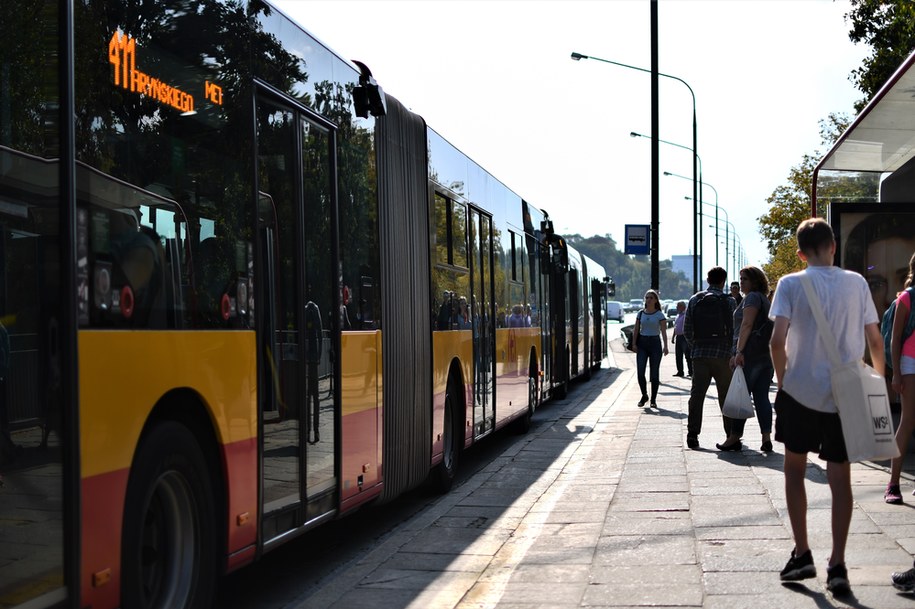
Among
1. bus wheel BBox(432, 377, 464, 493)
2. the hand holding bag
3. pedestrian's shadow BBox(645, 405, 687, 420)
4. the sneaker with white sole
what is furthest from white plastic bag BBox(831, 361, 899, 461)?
pedestrian's shadow BBox(645, 405, 687, 420)

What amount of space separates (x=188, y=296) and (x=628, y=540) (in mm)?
3788

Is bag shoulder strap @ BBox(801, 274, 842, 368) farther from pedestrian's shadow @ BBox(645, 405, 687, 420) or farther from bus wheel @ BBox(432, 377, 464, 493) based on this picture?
pedestrian's shadow @ BBox(645, 405, 687, 420)

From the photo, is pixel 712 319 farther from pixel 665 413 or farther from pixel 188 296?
pixel 188 296

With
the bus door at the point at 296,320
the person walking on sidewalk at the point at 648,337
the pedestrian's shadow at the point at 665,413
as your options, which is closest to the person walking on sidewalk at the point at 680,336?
the person walking on sidewalk at the point at 648,337

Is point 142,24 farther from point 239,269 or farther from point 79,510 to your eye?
point 79,510

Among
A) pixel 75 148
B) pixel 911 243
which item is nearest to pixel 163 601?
pixel 75 148

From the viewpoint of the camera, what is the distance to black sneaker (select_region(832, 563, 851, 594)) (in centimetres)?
598

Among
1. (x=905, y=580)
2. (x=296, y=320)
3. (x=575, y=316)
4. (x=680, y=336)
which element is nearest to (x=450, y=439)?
(x=296, y=320)

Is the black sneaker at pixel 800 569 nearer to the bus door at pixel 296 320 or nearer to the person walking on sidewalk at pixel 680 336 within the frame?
the bus door at pixel 296 320


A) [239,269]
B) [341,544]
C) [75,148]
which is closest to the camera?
[75,148]

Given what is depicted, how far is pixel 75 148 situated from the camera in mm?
4293

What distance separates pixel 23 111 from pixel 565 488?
743cm

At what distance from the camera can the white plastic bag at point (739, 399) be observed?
11.4 meters

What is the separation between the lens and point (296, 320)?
6.62 m
